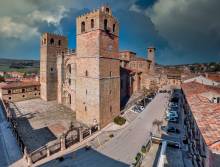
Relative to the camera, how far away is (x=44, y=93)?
135ft

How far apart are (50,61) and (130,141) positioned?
27.7 metres

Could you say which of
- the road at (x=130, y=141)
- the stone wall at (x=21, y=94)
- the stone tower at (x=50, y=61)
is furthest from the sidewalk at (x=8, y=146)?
the stone tower at (x=50, y=61)

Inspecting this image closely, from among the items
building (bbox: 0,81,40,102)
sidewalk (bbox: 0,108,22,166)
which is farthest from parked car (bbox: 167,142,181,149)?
building (bbox: 0,81,40,102)

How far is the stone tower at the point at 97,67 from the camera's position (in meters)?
23.7

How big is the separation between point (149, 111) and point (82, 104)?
14.0 metres

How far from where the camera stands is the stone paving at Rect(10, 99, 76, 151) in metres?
21.3

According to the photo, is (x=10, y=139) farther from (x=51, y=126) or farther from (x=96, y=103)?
(x=96, y=103)

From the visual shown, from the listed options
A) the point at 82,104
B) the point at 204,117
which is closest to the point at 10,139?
the point at 82,104

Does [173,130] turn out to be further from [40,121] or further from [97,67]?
[40,121]

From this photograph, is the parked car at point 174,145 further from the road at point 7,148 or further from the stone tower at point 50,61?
the stone tower at point 50,61

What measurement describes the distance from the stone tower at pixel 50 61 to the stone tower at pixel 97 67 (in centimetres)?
1564

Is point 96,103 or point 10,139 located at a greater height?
point 96,103

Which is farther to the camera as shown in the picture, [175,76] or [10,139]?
[175,76]

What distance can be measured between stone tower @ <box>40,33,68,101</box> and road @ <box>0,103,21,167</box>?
1540cm
